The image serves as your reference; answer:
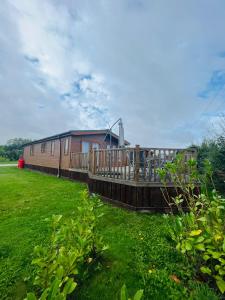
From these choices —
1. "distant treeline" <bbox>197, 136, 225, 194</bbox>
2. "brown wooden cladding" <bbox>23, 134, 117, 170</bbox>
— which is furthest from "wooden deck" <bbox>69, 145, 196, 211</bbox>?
"brown wooden cladding" <bbox>23, 134, 117, 170</bbox>

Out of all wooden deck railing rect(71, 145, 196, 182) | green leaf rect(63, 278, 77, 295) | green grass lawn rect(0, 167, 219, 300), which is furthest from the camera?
wooden deck railing rect(71, 145, 196, 182)

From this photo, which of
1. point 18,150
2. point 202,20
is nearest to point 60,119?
point 18,150

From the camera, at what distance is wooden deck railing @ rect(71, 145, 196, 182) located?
488cm

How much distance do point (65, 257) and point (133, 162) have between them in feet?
11.6

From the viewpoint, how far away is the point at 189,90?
1298 cm

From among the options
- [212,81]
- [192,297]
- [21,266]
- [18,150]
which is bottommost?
[21,266]

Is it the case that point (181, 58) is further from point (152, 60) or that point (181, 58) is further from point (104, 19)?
point (104, 19)

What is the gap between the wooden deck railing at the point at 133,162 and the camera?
16.0ft

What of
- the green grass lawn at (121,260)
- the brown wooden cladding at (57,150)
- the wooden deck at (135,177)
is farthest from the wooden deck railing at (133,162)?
the brown wooden cladding at (57,150)

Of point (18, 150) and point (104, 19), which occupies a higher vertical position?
point (104, 19)

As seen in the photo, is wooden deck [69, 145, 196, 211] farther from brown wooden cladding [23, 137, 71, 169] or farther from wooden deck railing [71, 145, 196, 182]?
brown wooden cladding [23, 137, 71, 169]

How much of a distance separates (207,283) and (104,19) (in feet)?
32.2

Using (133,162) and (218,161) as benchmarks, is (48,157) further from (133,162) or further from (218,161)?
(218,161)

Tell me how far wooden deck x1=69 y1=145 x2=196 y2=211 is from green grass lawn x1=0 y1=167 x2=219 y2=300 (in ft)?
1.48
